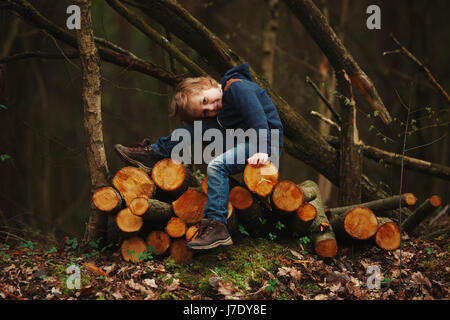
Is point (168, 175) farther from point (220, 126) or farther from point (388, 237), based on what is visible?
point (388, 237)

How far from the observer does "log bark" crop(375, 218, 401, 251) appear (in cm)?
365

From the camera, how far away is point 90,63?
3.67 metres

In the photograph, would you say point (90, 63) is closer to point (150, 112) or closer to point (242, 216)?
point (242, 216)

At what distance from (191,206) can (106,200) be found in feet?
2.49

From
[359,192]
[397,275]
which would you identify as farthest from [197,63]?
[397,275]

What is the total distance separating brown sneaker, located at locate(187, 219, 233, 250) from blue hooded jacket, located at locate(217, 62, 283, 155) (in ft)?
2.74

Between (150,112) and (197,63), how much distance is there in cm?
864

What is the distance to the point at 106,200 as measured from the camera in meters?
3.37

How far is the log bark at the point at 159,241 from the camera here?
3522 millimetres

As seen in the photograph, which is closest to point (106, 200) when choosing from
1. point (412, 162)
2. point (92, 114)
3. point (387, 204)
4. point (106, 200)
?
point (106, 200)

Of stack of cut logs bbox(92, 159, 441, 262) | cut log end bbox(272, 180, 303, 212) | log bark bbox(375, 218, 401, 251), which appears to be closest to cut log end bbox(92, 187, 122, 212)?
stack of cut logs bbox(92, 159, 441, 262)

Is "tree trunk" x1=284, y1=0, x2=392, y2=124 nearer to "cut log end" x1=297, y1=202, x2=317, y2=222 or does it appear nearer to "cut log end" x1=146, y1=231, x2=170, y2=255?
"cut log end" x1=297, y1=202, x2=317, y2=222

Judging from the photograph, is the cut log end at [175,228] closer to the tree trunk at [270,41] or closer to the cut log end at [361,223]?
the cut log end at [361,223]

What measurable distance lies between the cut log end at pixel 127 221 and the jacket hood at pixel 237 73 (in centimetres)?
152
